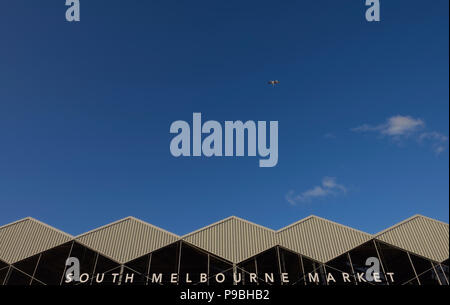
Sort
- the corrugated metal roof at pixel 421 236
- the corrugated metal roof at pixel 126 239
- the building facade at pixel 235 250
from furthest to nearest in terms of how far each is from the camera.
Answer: the corrugated metal roof at pixel 126 239
the corrugated metal roof at pixel 421 236
the building facade at pixel 235 250

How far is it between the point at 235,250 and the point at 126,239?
329 inches

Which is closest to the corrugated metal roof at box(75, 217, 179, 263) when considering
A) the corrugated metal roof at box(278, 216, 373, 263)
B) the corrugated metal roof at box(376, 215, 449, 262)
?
the corrugated metal roof at box(278, 216, 373, 263)

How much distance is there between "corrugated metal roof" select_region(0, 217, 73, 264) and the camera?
81.8 feet

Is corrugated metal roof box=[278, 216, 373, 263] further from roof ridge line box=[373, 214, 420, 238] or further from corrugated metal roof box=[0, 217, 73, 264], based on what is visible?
corrugated metal roof box=[0, 217, 73, 264]

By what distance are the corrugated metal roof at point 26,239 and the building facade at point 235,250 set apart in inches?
2.6

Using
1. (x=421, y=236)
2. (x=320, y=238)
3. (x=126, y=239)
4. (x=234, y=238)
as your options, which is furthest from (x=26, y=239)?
(x=421, y=236)

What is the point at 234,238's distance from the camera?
85.0 feet

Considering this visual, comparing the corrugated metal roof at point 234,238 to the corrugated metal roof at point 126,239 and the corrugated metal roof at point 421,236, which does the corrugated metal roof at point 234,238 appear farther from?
the corrugated metal roof at point 421,236

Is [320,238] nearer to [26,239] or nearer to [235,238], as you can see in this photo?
[235,238]

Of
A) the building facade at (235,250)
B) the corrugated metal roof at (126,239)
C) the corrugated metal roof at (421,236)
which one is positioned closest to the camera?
the building facade at (235,250)

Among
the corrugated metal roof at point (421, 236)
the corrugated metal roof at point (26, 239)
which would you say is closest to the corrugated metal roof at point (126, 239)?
the corrugated metal roof at point (26, 239)

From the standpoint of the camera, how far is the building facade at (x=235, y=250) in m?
24.2

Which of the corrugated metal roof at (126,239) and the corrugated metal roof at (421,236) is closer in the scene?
the corrugated metal roof at (421,236)
